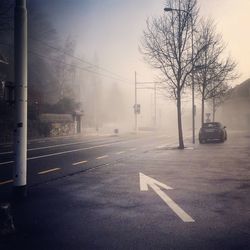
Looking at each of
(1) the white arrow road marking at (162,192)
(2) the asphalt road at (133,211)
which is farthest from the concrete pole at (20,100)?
(1) the white arrow road marking at (162,192)

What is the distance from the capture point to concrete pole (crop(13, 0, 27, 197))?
265 inches

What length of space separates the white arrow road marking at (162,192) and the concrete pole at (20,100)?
2.91 metres

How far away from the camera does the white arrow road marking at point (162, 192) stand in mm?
5484

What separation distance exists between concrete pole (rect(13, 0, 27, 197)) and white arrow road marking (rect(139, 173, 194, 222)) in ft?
9.56

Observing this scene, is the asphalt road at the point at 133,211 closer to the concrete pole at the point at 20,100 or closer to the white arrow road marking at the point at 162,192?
Result: the white arrow road marking at the point at 162,192

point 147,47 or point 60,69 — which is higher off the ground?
point 60,69

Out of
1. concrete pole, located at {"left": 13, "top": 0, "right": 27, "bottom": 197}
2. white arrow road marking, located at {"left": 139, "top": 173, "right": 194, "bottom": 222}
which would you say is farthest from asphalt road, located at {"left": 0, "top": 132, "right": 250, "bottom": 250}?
concrete pole, located at {"left": 13, "top": 0, "right": 27, "bottom": 197}

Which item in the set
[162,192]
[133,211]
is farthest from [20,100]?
[162,192]

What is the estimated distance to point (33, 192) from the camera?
24.7 feet

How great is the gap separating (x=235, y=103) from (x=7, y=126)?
46.2 metres

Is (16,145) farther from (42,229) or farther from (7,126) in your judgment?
(7,126)

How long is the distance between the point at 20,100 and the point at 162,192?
12.6ft

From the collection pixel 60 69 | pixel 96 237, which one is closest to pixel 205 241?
pixel 96 237

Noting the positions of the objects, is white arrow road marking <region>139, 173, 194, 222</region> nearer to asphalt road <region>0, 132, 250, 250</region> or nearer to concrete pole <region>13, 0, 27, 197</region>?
asphalt road <region>0, 132, 250, 250</region>
